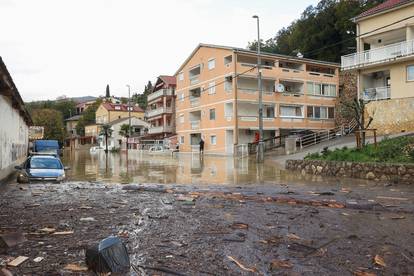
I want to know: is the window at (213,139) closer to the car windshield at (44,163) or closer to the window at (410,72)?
the window at (410,72)

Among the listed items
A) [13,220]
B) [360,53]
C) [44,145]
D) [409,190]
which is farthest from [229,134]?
[13,220]

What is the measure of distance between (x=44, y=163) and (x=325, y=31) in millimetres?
48255

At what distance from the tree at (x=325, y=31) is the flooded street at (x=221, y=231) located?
46293 millimetres

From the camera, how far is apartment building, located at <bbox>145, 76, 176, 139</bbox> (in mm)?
63688

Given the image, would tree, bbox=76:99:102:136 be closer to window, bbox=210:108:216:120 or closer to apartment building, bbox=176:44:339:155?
apartment building, bbox=176:44:339:155

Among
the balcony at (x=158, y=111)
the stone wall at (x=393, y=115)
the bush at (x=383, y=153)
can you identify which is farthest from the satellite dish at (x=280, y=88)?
the bush at (x=383, y=153)

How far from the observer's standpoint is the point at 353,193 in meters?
12.1

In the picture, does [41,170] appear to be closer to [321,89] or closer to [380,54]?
[380,54]

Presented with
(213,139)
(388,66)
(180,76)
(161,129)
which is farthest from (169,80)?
(388,66)

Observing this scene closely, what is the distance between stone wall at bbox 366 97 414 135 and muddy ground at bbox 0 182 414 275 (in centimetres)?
1948

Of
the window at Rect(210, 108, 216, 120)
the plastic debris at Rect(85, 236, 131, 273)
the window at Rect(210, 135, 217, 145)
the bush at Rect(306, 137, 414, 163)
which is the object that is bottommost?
the plastic debris at Rect(85, 236, 131, 273)

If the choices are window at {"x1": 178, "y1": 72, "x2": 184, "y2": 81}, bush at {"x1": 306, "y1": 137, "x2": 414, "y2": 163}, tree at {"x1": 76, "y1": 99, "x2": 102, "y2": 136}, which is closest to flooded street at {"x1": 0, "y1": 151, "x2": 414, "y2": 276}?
bush at {"x1": 306, "y1": 137, "x2": 414, "y2": 163}

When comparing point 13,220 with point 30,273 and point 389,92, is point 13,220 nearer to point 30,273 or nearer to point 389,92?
point 30,273

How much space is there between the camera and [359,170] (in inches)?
654
